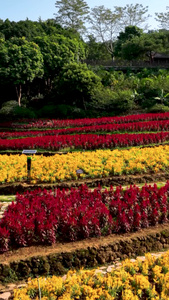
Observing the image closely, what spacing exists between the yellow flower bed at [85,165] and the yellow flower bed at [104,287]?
4204 mm

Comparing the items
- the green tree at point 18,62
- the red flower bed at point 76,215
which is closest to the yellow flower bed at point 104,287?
the red flower bed at point 76,215

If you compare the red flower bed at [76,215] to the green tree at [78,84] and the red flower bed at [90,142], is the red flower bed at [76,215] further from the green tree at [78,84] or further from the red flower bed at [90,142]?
the green tree at [78,84]

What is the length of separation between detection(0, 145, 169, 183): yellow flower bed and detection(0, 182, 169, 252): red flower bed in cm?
198

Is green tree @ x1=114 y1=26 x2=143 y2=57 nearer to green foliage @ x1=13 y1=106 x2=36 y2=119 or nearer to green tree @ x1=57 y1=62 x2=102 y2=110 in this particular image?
green tree @ x1=57 y1=62 x2=102 y2=110

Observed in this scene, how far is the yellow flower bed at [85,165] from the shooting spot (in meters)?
8.31

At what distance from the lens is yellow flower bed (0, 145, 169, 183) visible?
831cm

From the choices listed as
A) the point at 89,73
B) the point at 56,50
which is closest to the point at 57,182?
the point at 89,73

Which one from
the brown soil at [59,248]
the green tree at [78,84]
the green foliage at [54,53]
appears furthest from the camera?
the green foliage at [54,53]

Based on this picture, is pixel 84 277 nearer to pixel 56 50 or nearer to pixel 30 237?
pixel 30 237

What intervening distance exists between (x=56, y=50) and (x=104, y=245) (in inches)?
1035

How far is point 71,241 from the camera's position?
5055 millimetres

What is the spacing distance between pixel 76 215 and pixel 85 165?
11.5 feet

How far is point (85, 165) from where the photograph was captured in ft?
28.6

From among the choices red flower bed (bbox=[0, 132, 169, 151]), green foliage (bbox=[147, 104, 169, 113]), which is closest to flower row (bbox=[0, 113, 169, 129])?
green foliage (bbox=[147, 104, 169, 113])
